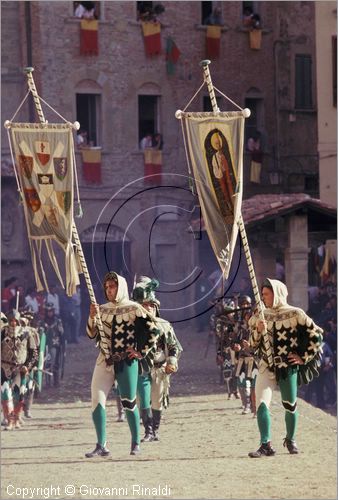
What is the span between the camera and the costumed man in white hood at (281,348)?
21.5 metres

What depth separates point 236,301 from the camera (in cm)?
2888

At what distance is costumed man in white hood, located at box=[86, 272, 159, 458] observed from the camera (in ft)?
72.4

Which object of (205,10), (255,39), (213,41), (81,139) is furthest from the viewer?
(255,39)

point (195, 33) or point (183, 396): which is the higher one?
point (195, 33)

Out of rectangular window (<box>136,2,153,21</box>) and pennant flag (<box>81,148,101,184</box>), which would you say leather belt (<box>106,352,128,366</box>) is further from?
rectangular window (<box>136,2,153,21</box>)

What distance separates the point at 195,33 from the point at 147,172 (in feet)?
12.2

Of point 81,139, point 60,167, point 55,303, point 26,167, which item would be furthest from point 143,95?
point 26,167

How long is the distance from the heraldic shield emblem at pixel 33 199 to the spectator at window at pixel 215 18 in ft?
76.3

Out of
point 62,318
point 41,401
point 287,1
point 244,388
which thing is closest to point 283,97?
point 287,1

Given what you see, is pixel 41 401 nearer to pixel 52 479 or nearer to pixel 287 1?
pixel 52 479

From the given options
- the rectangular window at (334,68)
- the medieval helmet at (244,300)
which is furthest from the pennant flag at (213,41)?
the medieval helmet at (244,300)

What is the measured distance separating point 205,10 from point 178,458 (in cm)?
2352

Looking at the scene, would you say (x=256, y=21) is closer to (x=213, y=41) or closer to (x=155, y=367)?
(x=213, y=41)

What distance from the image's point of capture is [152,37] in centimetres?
4475
